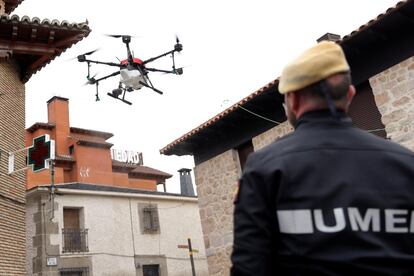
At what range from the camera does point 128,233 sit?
21.0m

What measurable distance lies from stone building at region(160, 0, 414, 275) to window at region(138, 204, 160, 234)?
A: 28.6 feet

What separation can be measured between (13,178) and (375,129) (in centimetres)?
754

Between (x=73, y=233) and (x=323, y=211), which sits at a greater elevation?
(x=73, y=233)

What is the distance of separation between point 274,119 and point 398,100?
3.23 meters

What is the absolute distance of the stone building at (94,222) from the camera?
18.7 meters

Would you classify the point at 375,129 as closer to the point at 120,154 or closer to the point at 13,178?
the point at 13,178

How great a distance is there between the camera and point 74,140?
2664 cm

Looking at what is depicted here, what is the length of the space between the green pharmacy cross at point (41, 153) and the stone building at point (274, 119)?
4.22 meters

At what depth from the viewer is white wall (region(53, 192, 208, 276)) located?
64.7 ft

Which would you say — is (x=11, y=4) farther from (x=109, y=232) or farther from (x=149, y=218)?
(x=149, y=218)

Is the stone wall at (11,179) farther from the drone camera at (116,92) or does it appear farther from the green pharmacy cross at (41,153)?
the drone camera at (116,92)

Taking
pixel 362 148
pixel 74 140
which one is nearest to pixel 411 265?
pixel 362 148

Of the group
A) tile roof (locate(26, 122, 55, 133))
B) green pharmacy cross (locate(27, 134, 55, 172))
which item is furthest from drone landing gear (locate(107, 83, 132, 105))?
tile roof (locate(26, 122, 55, 133))

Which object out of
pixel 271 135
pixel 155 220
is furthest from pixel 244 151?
pixel 155 220
